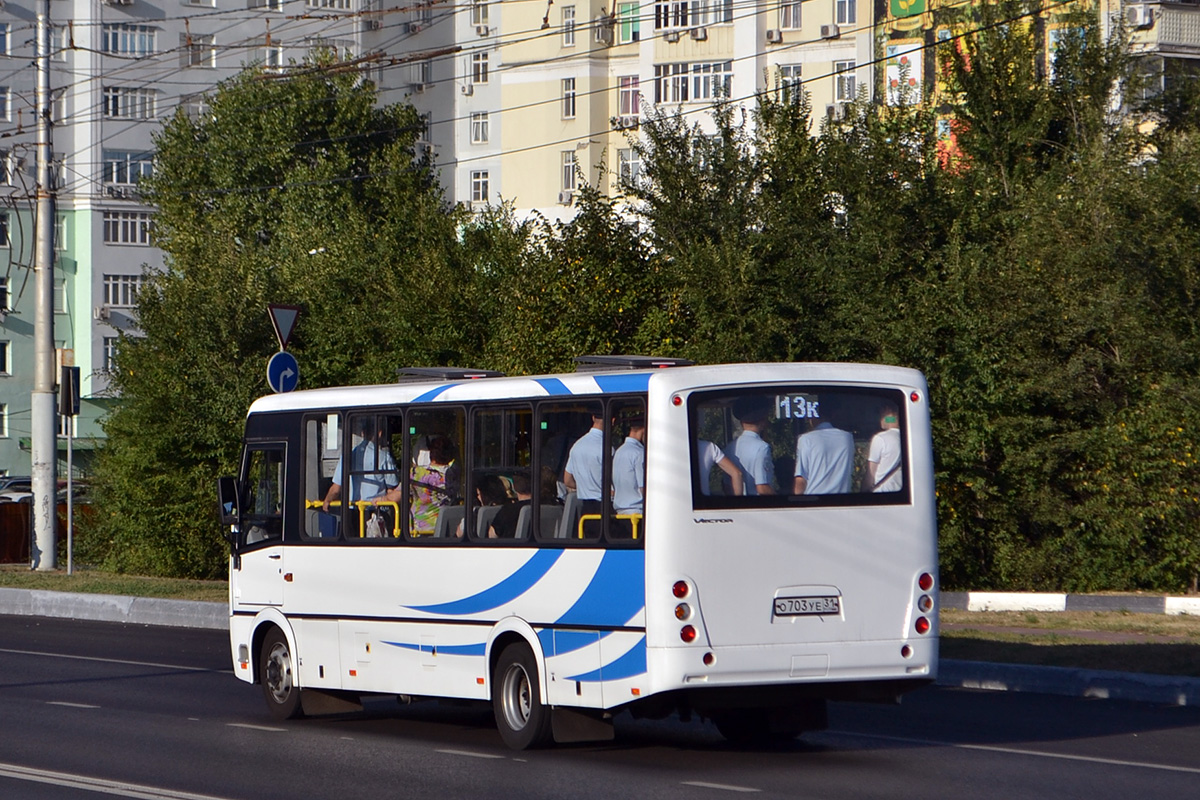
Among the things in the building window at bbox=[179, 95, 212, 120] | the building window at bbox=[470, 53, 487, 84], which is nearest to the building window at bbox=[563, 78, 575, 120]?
the building window at bbox=[470, 53, 487, 84]

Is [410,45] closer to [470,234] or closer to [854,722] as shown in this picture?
[470,234]

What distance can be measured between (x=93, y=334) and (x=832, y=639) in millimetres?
72099

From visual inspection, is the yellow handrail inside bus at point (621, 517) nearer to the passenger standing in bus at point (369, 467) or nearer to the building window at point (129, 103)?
the passenger standing in bus at point (369, 467)

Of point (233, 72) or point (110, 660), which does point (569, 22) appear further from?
point (110, 660)

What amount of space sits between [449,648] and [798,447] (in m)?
2.73

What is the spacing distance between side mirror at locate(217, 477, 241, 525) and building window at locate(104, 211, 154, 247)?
223 feet

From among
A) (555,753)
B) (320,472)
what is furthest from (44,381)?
(555,753)

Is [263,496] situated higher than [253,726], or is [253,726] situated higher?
[263,496]

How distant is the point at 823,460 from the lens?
A: 34.6 feet

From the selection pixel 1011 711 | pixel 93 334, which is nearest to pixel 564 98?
pixel 93 334

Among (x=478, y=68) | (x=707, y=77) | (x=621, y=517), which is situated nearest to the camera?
(x=621, y=517)

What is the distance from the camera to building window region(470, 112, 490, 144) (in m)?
95.9

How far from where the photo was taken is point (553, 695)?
35.2 feet

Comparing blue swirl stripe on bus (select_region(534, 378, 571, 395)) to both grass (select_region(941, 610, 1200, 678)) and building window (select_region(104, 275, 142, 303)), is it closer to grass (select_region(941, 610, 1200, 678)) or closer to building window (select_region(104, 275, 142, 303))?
grass (select_region(941, 610, 1200, 678))
